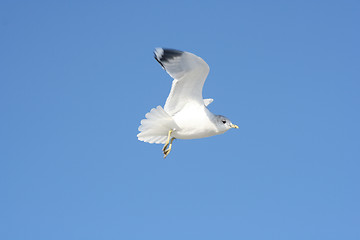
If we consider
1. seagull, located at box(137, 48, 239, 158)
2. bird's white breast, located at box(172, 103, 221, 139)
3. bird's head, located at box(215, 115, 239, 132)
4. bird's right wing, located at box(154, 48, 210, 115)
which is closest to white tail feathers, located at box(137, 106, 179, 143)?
seagull, located at box(137, 48, 239, 158)

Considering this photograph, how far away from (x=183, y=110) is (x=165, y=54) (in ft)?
2.99

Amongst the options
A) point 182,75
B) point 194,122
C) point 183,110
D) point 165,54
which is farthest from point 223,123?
point 165,54

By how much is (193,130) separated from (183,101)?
0.48 metres

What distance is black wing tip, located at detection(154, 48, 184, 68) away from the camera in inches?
260

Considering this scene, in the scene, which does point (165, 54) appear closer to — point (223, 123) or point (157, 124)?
point (157, 124)

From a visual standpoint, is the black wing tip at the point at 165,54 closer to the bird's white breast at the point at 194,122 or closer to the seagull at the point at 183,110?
the seagull at the point at 183,110

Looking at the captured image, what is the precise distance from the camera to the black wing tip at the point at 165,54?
661cm

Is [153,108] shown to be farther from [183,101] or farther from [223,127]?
[223,127]

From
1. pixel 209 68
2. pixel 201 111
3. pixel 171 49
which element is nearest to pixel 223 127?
pixel 201 111

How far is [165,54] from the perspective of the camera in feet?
21.9

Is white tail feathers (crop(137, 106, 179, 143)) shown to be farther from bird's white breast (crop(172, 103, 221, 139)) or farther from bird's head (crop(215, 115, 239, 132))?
bird's head (crop(215, 115, 239, 132))

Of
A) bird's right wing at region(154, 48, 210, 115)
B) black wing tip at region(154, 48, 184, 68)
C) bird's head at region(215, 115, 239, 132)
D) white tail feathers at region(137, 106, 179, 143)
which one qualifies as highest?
black wing tip at region(154, 48, 184, 68)

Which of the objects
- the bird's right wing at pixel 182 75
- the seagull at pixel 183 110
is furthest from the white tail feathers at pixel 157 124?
the bird's right wing at pixel 182 75

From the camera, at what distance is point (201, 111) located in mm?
7012
